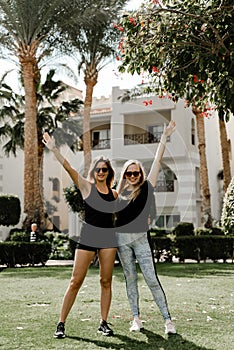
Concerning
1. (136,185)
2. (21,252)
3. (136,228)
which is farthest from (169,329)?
(21,252)

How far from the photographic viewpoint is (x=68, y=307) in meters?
5.15

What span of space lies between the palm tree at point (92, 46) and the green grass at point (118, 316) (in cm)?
1140

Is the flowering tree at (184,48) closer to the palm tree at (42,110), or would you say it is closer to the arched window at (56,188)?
the palm tree at (42,110)

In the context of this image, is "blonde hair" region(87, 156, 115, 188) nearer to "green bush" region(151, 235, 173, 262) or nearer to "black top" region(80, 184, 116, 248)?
"black top" region(80, 184, 116, 248)

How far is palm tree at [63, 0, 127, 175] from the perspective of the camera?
20.8 metres

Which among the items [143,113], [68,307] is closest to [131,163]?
[68,307]

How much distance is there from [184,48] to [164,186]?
20.0 m

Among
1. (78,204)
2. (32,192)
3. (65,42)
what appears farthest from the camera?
(65,42)

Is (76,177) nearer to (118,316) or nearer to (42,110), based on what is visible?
(118,316)

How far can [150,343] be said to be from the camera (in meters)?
4.89

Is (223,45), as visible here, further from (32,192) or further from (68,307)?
(32,192)

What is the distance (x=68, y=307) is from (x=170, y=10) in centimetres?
364

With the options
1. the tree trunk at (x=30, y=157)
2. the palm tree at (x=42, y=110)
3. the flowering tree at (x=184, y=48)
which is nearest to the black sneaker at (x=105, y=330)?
the flowering tree at (x=184, y=48)

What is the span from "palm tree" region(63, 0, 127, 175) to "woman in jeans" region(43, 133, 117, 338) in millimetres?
15359
